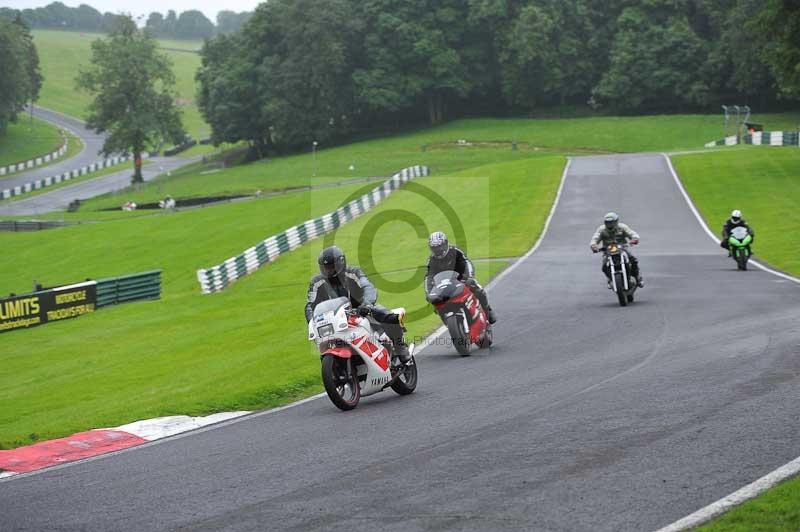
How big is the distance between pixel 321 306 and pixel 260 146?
107758 millimetres

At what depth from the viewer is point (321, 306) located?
40.7 feet

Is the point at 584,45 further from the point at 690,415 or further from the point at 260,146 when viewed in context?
the point at 690,415

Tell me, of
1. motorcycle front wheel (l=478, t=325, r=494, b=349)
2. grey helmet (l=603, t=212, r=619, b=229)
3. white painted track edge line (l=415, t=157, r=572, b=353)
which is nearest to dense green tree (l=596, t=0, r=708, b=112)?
white painted track edge line (l=415, t=157, r=572, b=353)

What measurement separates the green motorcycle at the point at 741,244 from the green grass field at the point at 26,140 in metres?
106

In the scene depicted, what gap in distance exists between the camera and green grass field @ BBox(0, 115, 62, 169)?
409ft

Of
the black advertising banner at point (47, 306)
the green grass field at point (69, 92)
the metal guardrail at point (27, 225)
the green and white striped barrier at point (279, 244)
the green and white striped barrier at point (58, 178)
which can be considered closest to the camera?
the black advertising banner at point (47, 306)

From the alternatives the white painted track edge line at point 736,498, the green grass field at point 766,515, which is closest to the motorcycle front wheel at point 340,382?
the white painted track edge line at point 736,498

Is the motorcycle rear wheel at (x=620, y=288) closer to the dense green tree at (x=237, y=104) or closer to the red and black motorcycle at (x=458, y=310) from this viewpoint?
the red and black motorcycle at (x=458, y=310)

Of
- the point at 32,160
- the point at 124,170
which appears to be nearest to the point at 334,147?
the point at 124,170

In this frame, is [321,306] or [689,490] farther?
[321,306]

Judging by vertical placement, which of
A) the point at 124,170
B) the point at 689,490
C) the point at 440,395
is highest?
the point at 689,490

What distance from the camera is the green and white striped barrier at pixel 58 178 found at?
102062 millimetres

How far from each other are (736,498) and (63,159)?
12658 cm

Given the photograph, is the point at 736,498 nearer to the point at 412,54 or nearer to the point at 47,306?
the point at 47,306
